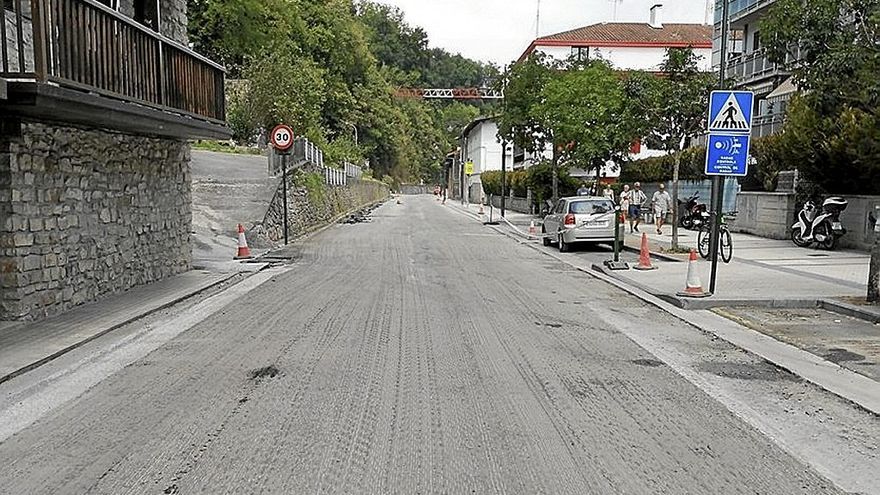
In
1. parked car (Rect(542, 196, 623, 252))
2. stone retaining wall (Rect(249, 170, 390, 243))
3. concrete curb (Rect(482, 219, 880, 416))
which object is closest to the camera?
concrete curb (Rect(482, 219, 880, 416))

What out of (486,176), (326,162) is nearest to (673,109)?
(326,162)

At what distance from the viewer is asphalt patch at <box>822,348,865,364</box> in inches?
303

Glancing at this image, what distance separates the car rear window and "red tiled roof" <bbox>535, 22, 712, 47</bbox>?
52237 mm

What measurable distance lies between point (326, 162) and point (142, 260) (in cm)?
2566

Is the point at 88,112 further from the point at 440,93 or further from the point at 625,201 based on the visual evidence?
the point at 440,93

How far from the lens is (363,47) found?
67000 millimetres

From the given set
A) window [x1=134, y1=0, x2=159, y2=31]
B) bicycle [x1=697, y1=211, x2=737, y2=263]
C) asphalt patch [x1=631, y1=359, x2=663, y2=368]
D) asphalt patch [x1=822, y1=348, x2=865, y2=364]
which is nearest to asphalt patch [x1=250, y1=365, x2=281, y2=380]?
asphalt patch [x1=631, y1=359, x2=663, y2=368]

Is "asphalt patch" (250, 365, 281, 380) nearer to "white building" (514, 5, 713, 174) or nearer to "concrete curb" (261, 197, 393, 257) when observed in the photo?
"concrete curb" (261, 197, 393, 257)

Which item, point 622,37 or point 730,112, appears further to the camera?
point 622,37

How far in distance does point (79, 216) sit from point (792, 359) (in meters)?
8.90

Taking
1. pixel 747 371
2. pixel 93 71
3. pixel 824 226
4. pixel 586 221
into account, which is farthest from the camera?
pixel 586 221

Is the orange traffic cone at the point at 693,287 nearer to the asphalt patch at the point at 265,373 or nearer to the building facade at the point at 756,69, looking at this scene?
the asphalt patch at the point at 265,373

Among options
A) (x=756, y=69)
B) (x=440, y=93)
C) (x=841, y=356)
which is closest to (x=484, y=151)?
(x=756, y=69)

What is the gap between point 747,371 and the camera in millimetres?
7223
